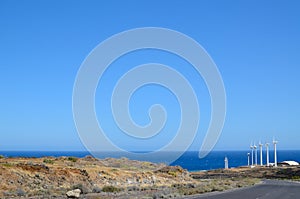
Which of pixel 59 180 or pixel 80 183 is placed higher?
pixel 59 180

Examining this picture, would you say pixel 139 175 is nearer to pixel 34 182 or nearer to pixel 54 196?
pixel 34 182

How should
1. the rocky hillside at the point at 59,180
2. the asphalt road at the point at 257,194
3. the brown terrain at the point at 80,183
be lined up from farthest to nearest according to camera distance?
1. the rocky hillside at the point at 59,180
2. the brown terrain at the point at 80,183
3. the asphalt road at the point at 257,194

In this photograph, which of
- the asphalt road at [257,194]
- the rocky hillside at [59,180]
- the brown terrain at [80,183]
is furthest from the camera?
the rocky hillside at [59,180]

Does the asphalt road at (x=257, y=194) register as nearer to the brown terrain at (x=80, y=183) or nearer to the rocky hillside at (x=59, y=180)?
the brown terrain at (x=80, y=183)

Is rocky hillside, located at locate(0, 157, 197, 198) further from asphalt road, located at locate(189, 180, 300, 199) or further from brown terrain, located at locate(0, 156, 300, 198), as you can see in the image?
asphalt road, located at locate(189, 180, 300, 199)

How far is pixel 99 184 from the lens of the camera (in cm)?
4000

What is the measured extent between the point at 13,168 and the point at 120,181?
10.9 meters

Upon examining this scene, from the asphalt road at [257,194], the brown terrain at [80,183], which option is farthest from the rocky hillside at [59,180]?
the asphalt road at [257,194]

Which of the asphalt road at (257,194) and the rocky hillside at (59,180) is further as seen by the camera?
the rocky hillside at (59,180)

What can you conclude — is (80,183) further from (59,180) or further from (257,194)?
(257,194)

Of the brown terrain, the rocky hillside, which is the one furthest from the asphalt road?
the rocky hillside

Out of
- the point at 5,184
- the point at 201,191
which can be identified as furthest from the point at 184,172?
the point at 5,184

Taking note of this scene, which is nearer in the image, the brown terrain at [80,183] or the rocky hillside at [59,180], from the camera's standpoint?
the brown terrain at [80,183]

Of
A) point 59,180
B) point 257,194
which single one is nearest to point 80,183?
point 59,180
